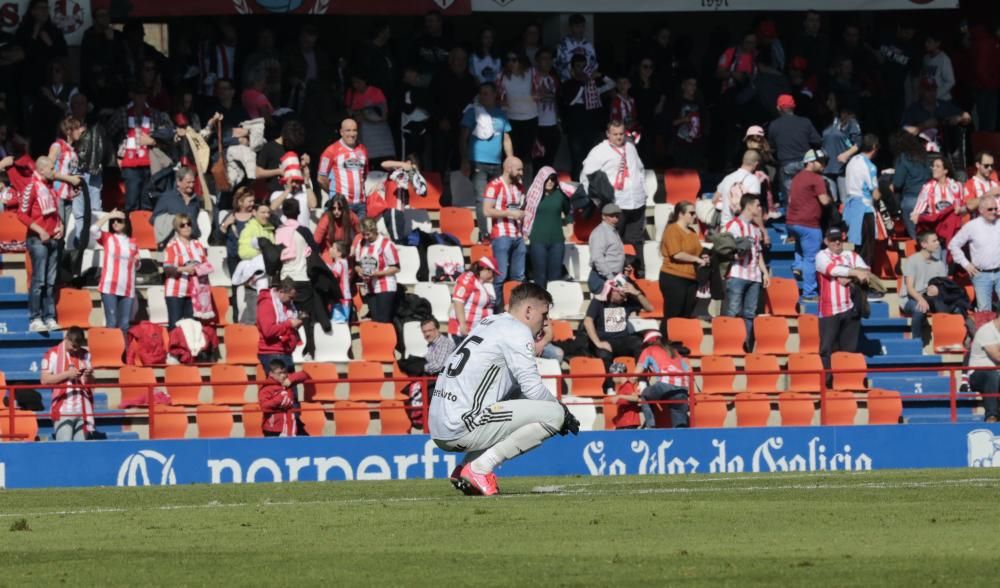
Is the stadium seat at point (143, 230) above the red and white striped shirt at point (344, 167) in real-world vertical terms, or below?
below

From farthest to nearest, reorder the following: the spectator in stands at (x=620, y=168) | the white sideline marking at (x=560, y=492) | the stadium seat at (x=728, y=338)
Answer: the spectator in stands at (x=620, y=168)
the stadium seat at (x=728, y=338)
the white sideline marking at (x=560, y=492)

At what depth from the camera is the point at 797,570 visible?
8.87m

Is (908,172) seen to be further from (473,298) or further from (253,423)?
(253,423)

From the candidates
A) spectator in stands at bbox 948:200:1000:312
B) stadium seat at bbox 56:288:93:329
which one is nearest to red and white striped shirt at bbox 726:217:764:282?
spectator in stands at bbox 948:200:1000:312

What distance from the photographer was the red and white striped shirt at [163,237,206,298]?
22547mm

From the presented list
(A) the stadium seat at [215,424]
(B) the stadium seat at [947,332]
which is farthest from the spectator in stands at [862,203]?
(A) the stadium seat at [215,424]

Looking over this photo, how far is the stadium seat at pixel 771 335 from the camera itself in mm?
23766

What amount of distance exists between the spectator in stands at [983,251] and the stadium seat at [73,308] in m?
10.8

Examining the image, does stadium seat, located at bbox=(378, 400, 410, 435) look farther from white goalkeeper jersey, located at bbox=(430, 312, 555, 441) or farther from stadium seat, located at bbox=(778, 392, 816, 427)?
white goalkeeper jersey, located at bbox=(430, 312, 555, 441)

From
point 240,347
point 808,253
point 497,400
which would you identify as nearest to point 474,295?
point 240,347

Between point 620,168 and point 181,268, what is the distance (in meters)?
5.95

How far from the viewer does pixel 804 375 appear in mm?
23047

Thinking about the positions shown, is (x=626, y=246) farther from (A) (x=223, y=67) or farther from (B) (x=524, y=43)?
(A) (x=223, y=67)

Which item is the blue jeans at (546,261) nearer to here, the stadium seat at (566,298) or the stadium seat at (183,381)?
the stadium seat at (566,298)
